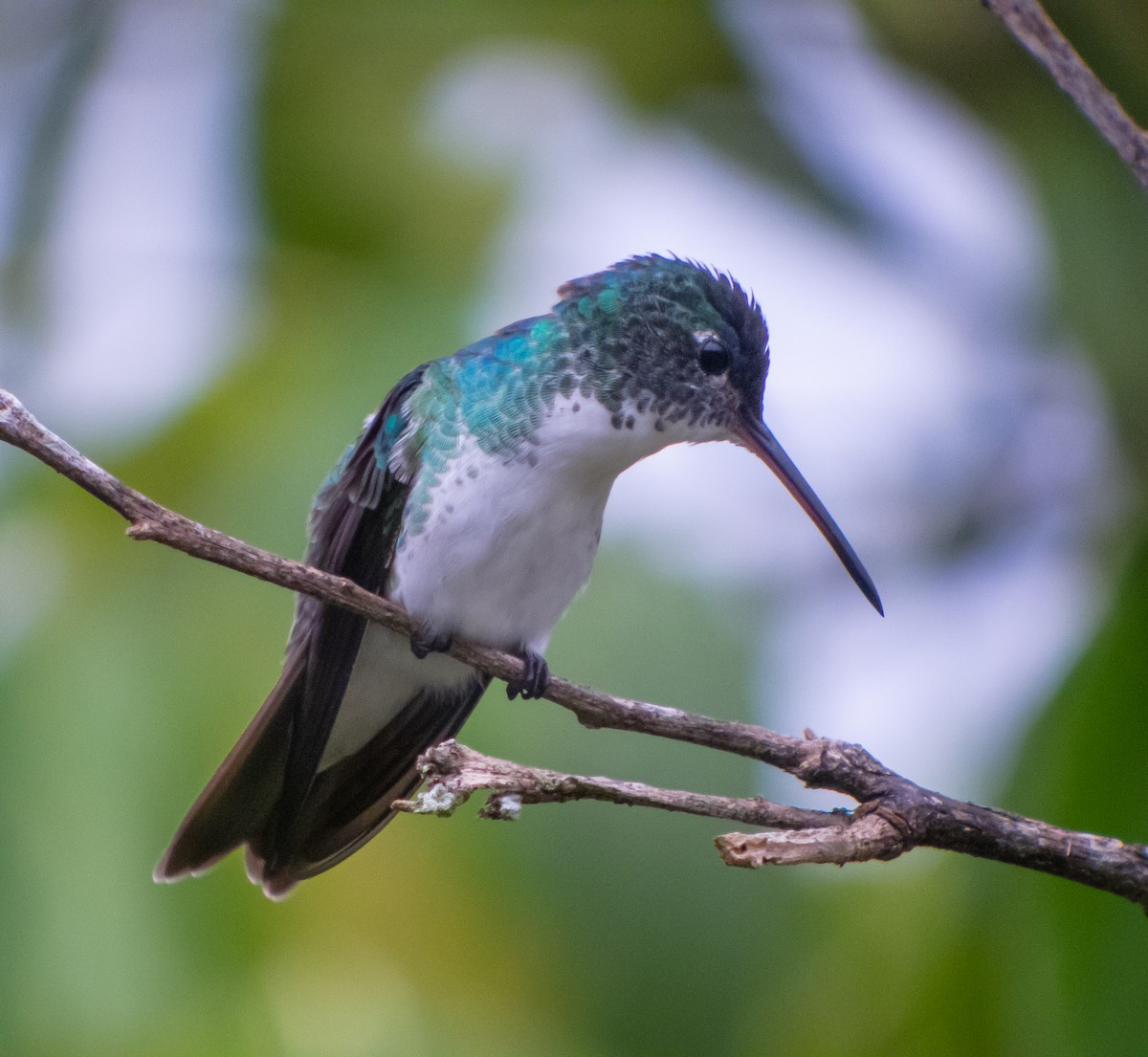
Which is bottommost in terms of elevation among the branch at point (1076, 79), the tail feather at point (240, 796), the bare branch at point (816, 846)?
the tail feather at point (240, 796)

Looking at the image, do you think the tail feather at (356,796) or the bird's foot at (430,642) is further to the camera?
the tail feather at (356,796)

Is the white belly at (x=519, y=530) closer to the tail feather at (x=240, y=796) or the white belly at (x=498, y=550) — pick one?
the white belly at (x=498, y=550)

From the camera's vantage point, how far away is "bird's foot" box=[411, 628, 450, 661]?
3.10 metres

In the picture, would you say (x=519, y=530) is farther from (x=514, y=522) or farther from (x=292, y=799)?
(x=292, y=799)

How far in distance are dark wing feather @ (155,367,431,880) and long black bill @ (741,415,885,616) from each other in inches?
31.4

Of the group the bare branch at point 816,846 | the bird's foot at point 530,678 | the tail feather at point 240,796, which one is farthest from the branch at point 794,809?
the tail feather at point 240,796

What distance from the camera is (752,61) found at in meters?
4.33

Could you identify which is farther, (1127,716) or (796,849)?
(1127,716)

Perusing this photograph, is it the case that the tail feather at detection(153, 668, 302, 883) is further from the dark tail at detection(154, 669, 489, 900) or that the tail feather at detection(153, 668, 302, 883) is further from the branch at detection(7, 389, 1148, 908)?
the branch at detection(7, 389, 1148, 908)

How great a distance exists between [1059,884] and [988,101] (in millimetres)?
2277

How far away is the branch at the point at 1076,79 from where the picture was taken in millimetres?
2121

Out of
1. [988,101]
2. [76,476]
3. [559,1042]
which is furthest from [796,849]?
[988,101]

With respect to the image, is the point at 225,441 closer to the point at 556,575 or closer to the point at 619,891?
the point at 556,575

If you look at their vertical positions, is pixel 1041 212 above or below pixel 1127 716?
above
